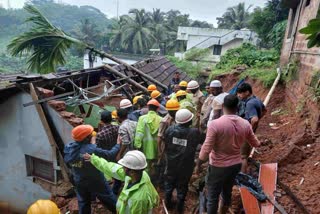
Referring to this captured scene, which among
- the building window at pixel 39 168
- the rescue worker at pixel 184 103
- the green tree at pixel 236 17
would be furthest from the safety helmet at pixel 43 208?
the green tree at pixel 236 17

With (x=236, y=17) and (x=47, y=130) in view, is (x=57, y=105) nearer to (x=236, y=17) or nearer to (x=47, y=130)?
(x=47, y=130)

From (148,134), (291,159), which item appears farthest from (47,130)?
(291,159)

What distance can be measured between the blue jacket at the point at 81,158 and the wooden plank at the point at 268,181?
227 centimetres

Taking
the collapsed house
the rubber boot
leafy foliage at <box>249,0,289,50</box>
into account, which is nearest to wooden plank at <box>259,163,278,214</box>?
the rubber boot

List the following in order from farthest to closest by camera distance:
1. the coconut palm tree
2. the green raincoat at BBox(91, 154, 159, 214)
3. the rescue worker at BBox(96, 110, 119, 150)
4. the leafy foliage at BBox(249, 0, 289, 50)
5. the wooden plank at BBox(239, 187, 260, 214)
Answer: the leafy foliage at BBox(249, 0, 289, 50) → the coconut palm tree → the rescue worker at BBox(96, 110, 119, 150) → the wooden plank at BBox(239, 187, 260, 214) → the green raincoat at BBox(91, 154, 159, 214)

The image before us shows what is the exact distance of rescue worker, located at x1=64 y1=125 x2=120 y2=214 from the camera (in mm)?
3893

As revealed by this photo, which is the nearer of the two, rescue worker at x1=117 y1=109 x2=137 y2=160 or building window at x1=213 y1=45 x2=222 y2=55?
rescue worker at x1=117 y1=109 x2=137 y2=160

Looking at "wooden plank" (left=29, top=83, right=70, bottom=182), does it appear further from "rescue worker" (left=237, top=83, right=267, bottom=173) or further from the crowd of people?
"rescue worker" (left=237, top=83, right=267, bottom=173)

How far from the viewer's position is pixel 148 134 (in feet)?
15.4

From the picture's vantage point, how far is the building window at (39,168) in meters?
6.10

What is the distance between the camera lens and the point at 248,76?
12258 mm

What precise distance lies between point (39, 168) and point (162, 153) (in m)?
3.27

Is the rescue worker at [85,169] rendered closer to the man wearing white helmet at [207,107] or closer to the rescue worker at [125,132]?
the rescue worker at [125,132]

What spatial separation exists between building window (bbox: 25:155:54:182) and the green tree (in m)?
42.4
